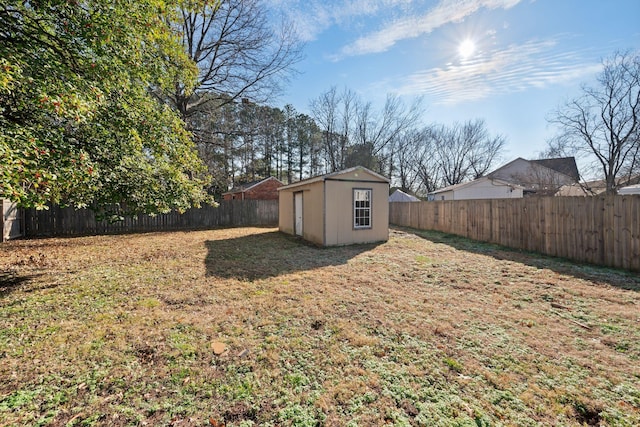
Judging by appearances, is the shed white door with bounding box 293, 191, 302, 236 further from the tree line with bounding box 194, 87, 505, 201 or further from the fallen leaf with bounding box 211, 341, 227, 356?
the tree line with bounding box 194, 87, 505, 201

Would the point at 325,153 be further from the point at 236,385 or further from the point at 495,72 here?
the point at 236,385

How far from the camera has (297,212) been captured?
35.0 ft

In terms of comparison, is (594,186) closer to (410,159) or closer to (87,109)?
(410,159)

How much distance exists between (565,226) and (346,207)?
19.0ft

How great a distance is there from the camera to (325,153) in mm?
27266

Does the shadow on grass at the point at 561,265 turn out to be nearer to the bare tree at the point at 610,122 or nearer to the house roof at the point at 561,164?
the bare tree at the point at 610,122

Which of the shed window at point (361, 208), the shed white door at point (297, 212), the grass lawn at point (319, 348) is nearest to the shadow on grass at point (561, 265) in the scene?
the grass lawn at point (319, 348)

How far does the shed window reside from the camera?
877 centimetres

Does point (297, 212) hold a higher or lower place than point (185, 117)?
lower

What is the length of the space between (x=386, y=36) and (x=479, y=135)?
27.1 metres

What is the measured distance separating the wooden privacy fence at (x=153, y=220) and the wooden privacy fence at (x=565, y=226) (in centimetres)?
1128

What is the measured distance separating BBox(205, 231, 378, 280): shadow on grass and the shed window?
803 mm

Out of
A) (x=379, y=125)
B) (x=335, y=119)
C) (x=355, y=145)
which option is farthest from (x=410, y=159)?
(x=335, y=119)

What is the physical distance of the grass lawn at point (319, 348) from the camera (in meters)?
1.86
